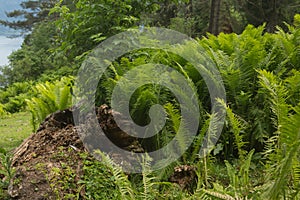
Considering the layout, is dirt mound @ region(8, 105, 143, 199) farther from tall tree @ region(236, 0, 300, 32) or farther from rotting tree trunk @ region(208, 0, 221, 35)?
tall tree @ region(236, 0, 300, 32)

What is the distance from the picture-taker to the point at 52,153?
2850 millimetres

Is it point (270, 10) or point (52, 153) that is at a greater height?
point (270, 10)

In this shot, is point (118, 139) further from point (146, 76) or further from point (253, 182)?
point (253, 182)

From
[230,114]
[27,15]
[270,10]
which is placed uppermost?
[27,15]

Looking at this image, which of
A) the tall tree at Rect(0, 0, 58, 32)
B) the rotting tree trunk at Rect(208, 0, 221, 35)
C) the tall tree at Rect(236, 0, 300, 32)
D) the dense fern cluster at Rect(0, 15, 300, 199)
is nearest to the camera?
the dense fern cluster at Rect(0, 15, 300, 199)

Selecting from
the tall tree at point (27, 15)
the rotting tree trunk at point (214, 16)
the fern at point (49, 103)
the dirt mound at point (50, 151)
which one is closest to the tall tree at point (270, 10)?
the rotting tree trunk at point (214, 16)

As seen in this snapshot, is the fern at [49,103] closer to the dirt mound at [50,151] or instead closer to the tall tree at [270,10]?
the dirt mound at [50,151]

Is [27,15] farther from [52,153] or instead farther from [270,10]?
[52,153]

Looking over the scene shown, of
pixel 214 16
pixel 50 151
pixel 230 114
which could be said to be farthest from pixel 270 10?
pixel 50 151

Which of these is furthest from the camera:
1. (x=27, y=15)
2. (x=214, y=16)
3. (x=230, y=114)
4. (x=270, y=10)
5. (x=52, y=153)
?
(x=27, y=15)

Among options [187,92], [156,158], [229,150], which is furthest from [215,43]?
[156,158]

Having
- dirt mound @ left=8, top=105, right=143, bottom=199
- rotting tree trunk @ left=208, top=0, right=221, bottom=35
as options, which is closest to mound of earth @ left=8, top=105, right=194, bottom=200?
dirt mound @ left=8, top=105, right=143, bottom=199

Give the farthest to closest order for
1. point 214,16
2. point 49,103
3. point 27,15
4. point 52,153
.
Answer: point 27,15 < point 214,16 < point 49,103 < point 52,153

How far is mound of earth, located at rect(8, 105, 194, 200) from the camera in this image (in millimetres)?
2389
